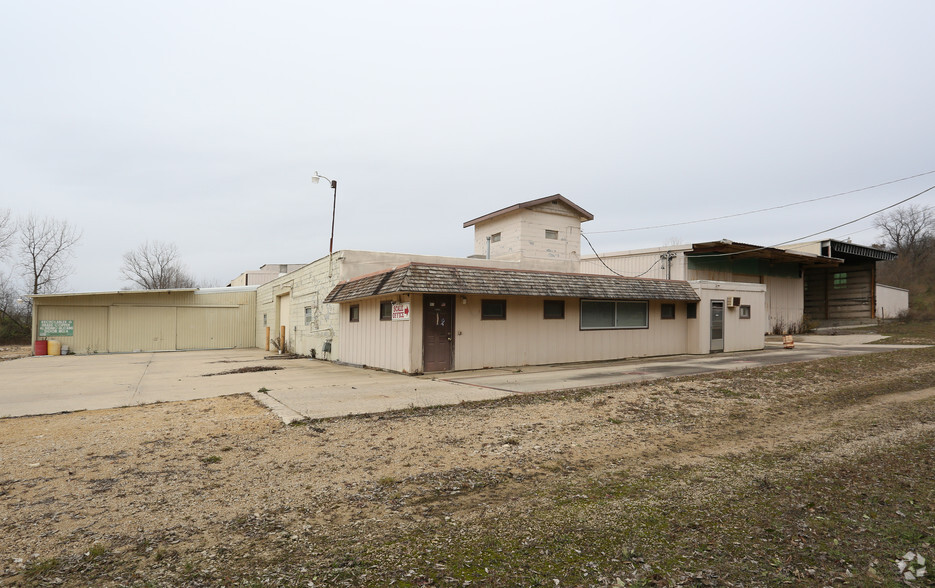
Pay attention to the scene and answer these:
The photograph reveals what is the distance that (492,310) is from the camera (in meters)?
15.2

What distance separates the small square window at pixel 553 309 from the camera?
53.3 feet

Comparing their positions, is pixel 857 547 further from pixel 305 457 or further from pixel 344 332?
pixel 344 332

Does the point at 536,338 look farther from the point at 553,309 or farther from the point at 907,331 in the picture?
the point at 907,331

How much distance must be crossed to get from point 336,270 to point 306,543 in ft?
48.1

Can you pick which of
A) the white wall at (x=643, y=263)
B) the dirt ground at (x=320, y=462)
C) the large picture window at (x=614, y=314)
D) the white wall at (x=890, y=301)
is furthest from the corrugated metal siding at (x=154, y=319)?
the white wall at (x=890, y=301)

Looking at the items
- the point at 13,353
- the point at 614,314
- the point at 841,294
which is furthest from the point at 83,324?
the point at 841,294

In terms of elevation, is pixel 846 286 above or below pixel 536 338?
above

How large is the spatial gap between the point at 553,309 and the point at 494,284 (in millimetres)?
2926

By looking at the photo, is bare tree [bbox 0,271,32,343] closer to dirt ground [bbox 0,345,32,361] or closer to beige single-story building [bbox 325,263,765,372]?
dirt ground [bbox 0,345,32,361]

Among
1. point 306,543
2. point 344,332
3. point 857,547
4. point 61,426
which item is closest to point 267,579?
point 306,543

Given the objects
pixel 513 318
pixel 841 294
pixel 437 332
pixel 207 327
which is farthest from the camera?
pixel 841 294

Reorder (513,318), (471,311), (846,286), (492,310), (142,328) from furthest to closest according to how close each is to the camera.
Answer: (846,286), (142,328), (513,318), (492,310), (471,311)

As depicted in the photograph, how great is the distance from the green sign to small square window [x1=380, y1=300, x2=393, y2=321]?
2084 centimetres

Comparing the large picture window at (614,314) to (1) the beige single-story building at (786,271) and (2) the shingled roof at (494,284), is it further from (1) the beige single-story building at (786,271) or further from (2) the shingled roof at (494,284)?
(1) the beige single-story building at (786,271)
